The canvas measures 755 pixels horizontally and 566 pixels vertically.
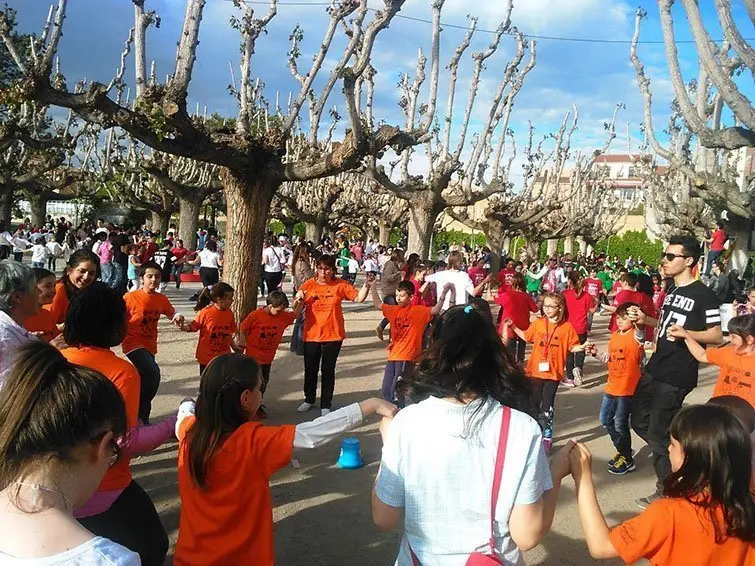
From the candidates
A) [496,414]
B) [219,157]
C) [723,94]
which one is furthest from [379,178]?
[496,414]

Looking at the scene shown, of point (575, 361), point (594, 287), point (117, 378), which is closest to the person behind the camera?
point (117, 378)

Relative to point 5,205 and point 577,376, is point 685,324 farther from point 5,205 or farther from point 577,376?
point 5,205

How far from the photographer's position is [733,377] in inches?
159

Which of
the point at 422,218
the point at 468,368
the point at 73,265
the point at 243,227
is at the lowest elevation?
the point at 468,368

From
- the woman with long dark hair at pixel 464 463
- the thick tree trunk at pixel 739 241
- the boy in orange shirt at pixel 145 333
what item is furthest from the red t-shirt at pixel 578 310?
the thick tree trunk at pixel 739 241

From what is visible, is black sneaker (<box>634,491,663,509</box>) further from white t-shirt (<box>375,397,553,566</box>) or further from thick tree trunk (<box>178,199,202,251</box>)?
thick tree trunk (<box>178,199,202,251</box>)

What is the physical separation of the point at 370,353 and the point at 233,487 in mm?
7799

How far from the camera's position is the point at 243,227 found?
28.8 ft

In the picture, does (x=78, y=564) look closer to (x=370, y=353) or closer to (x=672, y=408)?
(x=672, y=408)

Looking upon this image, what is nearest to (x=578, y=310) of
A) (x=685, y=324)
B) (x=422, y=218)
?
(x=685, y=324)

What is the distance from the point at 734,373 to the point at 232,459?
346 cm

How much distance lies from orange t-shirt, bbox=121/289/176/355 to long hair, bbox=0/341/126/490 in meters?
3.99

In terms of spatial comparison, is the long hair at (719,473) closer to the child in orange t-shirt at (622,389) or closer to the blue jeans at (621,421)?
the child in orange t-shirt at (622,389)

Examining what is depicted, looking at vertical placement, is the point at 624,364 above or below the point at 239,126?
below
